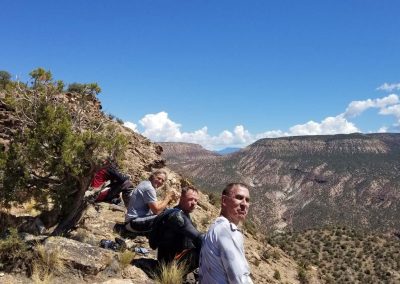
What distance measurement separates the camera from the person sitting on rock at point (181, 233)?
7.27 m

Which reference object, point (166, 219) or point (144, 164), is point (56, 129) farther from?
point (144, 164)

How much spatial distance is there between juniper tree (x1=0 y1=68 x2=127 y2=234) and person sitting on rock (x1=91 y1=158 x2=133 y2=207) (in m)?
2.34

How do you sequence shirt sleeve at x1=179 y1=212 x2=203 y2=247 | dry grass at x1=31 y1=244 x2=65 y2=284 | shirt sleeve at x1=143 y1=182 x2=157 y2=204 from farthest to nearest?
shirt sleeve at x1=143 y1=182 x2=157 y2=204 → shirt sleeve at x1=179 y1=212 x2=203 y2=247 → dry grass at x1=31 y1=244 x2=65 y2=284

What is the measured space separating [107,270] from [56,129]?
3.26m

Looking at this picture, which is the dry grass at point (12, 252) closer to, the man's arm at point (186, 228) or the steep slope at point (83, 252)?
the steep slope at point (83, 252)

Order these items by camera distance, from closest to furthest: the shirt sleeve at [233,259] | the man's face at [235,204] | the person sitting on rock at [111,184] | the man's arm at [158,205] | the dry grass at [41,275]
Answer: the shirt sleeve at [233,259] → the man's face at [235,204] → the dry grass at [41,275] → the man's arm at [158,205] → the person sitting on rock at [111,184]

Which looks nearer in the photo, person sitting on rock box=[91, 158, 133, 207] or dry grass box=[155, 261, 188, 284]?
dry grass box=[155, 261, 188, 284]

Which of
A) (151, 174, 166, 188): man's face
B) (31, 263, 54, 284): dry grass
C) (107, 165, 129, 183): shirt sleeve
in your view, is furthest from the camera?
(107, 165, 129, 183): shirt sleeve

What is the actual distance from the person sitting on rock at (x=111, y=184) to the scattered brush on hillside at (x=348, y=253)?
98.9ft

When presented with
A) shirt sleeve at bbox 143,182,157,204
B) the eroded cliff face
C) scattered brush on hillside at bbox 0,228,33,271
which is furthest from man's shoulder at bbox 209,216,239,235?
the eroded cliff face

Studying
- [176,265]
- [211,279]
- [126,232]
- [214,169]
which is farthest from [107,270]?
[214,169]

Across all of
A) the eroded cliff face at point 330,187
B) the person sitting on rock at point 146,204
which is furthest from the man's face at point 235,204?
the eroded cliff face at point 330,187

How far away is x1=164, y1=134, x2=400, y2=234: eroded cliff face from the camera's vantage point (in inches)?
4823

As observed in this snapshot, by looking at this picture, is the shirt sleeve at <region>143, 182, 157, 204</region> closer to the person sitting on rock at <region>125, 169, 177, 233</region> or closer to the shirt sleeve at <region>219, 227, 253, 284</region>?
the person sitting on rock at <region>125, 169, 177, 233</region>
